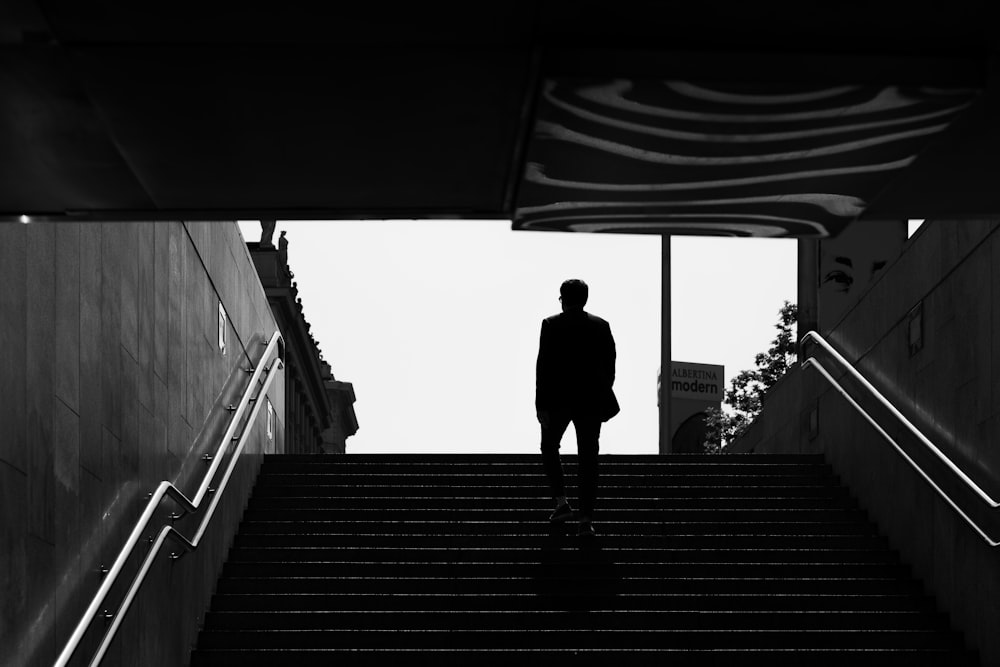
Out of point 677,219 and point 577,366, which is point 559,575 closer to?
point 577,366

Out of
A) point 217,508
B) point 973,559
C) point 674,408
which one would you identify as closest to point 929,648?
point 973,559

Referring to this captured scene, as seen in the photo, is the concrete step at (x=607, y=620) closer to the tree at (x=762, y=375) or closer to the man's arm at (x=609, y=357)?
the man's arm at (x=609, y=357)

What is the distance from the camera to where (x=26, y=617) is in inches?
228

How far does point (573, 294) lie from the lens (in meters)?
10.6

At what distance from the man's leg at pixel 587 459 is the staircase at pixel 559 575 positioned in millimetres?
224

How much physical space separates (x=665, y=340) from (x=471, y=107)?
26.4 metres

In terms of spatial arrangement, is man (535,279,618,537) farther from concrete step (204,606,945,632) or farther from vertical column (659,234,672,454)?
vertical column (659,234,672,454)

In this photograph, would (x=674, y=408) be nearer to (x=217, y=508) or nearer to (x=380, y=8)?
(x=217, y=508)

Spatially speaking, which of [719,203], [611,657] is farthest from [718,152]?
[611,657]

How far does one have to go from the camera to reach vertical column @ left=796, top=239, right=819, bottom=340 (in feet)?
70.9

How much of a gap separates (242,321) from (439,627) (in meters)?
4.74

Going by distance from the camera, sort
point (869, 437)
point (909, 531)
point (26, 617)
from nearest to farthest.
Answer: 1. point (26, 617)
2. point (909, 531)
3. point (869, 437)

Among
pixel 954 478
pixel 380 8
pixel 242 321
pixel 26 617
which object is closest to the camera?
pixel 380 8

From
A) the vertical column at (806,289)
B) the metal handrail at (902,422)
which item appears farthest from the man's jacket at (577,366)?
the vertical column at (806,289)
